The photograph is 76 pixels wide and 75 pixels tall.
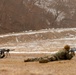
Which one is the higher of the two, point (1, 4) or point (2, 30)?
point (1, 4)

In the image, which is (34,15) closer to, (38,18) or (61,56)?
(38,18)

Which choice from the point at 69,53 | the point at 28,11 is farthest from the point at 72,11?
the point at 69,53

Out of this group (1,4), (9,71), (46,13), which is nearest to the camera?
(9,71)

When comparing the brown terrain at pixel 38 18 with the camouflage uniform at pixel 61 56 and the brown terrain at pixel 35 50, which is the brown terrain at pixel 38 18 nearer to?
the brown terrain at pixel 35 50

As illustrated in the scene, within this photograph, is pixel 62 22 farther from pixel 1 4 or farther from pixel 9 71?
pixel 9 71

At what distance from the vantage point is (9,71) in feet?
36.4

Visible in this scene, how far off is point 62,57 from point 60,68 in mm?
2583

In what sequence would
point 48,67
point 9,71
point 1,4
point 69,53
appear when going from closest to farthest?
point 9,71
point 48,67
point 69,53
point 1,4

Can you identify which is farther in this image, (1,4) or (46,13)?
(46,13)

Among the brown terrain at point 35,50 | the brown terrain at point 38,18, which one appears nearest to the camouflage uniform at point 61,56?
the brown terrain at point 35,50

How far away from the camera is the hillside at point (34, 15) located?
5206cm

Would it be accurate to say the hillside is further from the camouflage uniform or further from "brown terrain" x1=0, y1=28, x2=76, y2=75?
the camouflage uniform

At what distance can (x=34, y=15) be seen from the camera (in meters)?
55.0

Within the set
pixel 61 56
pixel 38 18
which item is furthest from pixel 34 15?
pixel 61 56
